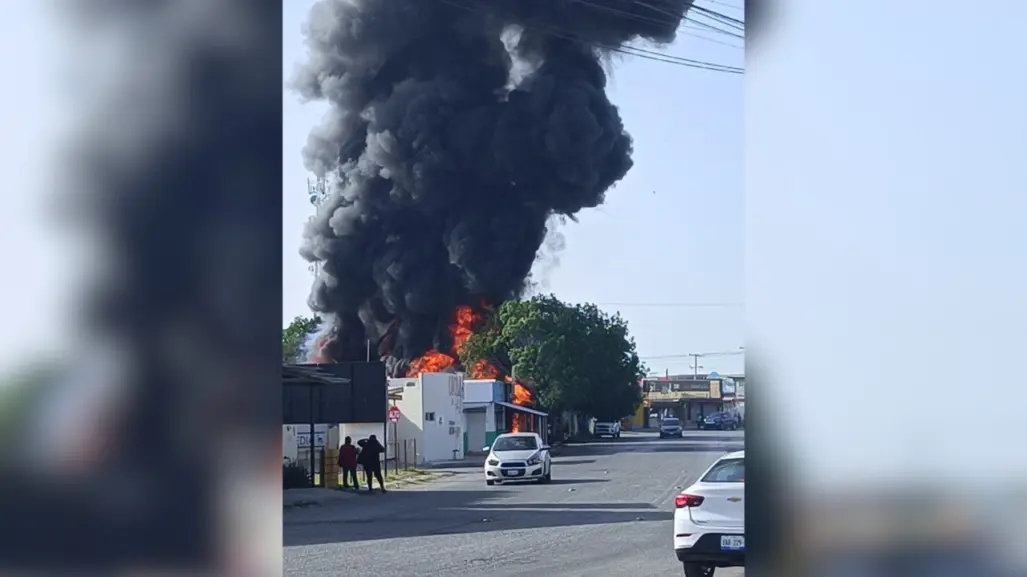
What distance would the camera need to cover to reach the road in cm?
991

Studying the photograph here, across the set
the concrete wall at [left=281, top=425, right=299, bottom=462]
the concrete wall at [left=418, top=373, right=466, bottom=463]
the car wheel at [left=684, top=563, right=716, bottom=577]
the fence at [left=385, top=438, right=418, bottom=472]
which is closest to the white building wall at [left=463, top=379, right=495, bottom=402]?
the concrete wall at [left=418, top=373, right=466, bottom=463]

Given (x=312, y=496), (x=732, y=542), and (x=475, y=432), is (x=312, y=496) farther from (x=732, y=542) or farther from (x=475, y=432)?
(x=732, y=542)

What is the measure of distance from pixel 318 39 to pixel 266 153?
18.6 m

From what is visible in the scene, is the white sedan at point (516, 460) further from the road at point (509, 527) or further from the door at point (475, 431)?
the door at point (475, 431)

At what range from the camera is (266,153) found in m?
3.44

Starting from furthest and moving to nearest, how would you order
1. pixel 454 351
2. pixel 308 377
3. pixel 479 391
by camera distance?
pixel 454 351 → pixel 479 391 → pixel 308 377

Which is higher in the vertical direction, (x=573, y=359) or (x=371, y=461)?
(x=573, y=359)

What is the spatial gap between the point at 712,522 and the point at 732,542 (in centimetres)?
24

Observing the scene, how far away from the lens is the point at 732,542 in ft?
26.2

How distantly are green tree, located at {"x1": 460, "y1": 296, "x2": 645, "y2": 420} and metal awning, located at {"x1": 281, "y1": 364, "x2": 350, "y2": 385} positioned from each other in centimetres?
608

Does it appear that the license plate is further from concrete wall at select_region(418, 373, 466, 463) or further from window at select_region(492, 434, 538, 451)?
concrete wall at select_region(418, 373, 466, 463)

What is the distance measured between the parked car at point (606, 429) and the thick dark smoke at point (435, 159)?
420cm

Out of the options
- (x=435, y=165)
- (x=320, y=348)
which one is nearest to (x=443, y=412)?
(x=435, y=165)

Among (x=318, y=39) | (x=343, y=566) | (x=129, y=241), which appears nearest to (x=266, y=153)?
(x=129, y=241)
